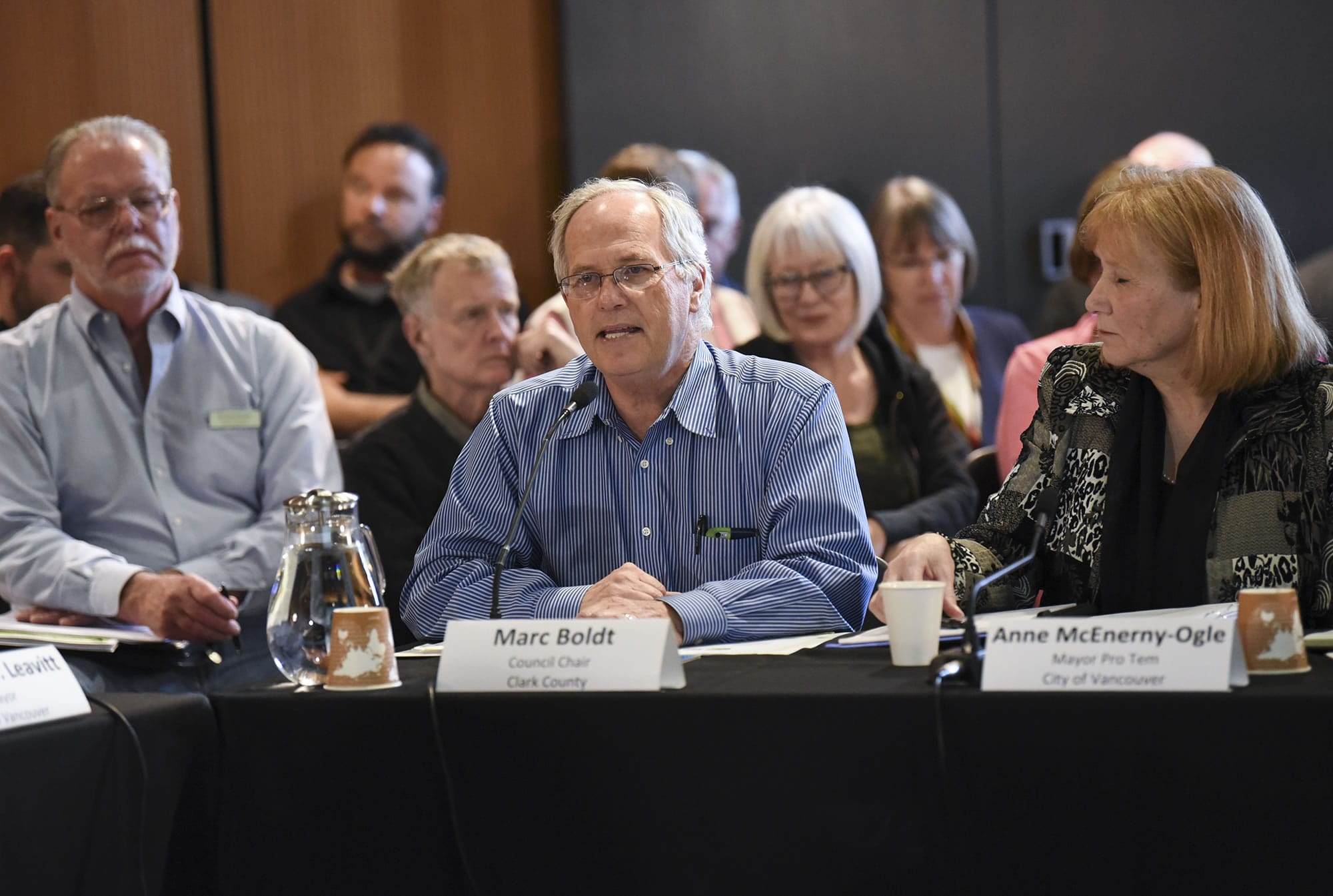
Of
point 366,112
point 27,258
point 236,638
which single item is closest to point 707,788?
point 236,638

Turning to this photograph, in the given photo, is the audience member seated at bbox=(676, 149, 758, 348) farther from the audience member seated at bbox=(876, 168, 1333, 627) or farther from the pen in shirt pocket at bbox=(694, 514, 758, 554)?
the audience member seated at bbox=(876, 168, 1333, 627)

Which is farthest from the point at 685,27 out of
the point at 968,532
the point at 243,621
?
the point at 968,532

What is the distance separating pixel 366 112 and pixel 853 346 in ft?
6.90

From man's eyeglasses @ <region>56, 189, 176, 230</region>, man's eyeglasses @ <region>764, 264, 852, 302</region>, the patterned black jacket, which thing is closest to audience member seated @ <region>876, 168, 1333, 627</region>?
the patterned black jacket

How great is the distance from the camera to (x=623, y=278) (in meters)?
2.14

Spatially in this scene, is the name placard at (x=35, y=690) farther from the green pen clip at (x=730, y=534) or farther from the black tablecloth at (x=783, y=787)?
the green pen clip at (x=730, y=534)

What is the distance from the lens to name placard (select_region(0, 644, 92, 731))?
141cm

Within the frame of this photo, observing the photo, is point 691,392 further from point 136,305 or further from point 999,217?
point 999,217

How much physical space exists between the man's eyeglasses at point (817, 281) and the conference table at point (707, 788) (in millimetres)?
1994

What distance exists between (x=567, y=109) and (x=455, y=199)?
1.60 feet

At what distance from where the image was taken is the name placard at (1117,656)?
1307 mm

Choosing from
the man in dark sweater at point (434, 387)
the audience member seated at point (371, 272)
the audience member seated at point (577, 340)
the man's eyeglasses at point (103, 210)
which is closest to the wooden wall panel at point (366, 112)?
the audience member seated at point (371, 272)

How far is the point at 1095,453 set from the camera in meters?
2.05

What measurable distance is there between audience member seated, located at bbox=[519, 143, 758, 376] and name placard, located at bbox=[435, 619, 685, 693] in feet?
5.81
